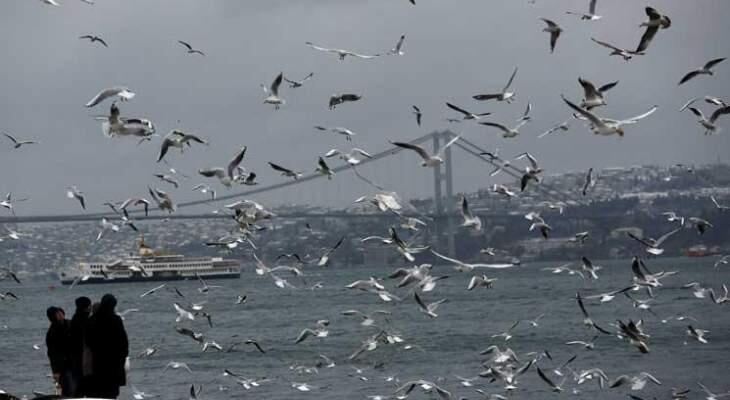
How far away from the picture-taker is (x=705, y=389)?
26781mm

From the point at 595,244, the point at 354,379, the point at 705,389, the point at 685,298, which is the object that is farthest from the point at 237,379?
the point at 595,244

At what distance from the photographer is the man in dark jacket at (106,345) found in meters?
12.7

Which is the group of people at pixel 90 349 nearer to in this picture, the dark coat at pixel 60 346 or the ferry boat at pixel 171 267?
the dark coat at pixel 60 346

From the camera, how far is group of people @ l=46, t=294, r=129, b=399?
12742 mm

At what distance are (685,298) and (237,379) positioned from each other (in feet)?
105

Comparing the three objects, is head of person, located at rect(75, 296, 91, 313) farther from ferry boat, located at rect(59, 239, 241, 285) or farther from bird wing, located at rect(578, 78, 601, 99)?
ferry boat, located at rect(59, 239, 241, 285)

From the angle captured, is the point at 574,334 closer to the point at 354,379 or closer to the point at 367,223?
the point at 354,379

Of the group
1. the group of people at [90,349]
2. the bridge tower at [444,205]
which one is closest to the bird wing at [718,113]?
the group of people at [90,349]

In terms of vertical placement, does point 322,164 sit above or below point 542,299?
above

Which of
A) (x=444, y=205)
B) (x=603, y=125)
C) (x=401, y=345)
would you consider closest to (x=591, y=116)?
(x=603, y=125)

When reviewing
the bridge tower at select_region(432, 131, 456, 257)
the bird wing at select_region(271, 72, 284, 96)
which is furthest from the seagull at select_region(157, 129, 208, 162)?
the bridge tower at select_region(432, 131, 456, 257)

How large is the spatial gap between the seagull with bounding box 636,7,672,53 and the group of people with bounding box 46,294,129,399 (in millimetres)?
5207

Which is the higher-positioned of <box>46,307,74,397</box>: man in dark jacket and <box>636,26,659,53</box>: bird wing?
<box>636,26,659,53</box>: bird wing

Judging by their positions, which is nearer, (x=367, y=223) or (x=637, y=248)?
(x=367, y=223)
